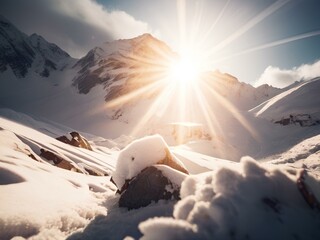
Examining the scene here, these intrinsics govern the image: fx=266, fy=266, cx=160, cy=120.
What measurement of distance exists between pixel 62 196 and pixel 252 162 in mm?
5585

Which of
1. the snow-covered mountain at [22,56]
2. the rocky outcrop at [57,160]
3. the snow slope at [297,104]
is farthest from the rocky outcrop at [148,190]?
the snow-covered mountain at [22,56]

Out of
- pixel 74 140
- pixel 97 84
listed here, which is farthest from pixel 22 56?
pixel 74 140

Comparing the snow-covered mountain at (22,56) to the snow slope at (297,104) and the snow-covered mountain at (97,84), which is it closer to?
the snow-covered mountain at (97,84)

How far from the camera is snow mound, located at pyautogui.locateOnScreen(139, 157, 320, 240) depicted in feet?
11.1

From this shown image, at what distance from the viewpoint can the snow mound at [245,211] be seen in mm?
3387

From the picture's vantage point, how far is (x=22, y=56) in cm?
13112

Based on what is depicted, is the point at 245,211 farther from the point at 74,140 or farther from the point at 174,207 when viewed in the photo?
the point at 74,140

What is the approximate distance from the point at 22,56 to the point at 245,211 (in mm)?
148591

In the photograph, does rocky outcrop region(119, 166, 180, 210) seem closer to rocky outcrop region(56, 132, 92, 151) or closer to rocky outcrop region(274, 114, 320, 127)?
rocky outcrop region(56, 132, 92, 151)

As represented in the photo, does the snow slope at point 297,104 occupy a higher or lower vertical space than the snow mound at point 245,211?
higher

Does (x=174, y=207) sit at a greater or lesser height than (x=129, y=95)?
lesser

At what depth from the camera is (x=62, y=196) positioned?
7.61m

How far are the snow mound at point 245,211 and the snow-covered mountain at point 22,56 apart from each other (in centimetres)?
13476

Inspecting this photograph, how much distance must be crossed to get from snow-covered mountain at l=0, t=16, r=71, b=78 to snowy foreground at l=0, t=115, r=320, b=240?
130141mm
